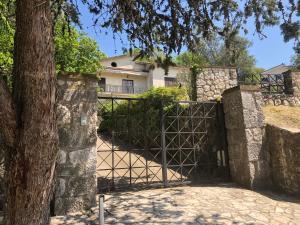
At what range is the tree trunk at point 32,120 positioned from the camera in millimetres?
2873

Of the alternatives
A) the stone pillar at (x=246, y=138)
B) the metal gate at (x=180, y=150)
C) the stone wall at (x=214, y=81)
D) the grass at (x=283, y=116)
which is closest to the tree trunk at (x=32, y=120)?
the metal gate at (x=180, y=150)

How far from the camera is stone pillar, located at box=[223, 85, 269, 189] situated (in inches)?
282

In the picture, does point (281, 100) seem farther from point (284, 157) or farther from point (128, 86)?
point (128, 86)

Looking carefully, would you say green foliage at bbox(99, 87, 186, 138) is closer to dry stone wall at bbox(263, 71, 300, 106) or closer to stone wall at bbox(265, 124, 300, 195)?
dry stone wall at bbox(263, 71, 300, 106)

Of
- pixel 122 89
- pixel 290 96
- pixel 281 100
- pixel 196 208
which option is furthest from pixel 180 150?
pixel 122 89

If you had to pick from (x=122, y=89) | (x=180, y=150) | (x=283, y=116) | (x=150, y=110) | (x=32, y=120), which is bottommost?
(x=180, y=150)

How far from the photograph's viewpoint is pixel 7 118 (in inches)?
114

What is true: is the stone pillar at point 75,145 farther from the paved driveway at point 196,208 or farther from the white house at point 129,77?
the white house at point 129,77

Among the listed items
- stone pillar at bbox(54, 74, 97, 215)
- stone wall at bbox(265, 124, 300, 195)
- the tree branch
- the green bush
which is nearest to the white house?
the green bush

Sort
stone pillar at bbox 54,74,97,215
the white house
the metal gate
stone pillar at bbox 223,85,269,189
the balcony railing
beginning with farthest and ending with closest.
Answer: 1. the white house
2. the balcony railing
3. the metal gate
4. stone pillar at bbox 223,85,269,189
5. stone pillar at bbox 54,74,97,215

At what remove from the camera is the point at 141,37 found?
5652 millimetres

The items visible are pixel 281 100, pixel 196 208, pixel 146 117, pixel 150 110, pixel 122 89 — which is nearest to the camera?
pixel 196 208

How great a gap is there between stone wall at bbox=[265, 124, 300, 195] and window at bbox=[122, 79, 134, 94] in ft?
76.3

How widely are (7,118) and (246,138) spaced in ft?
18.6
